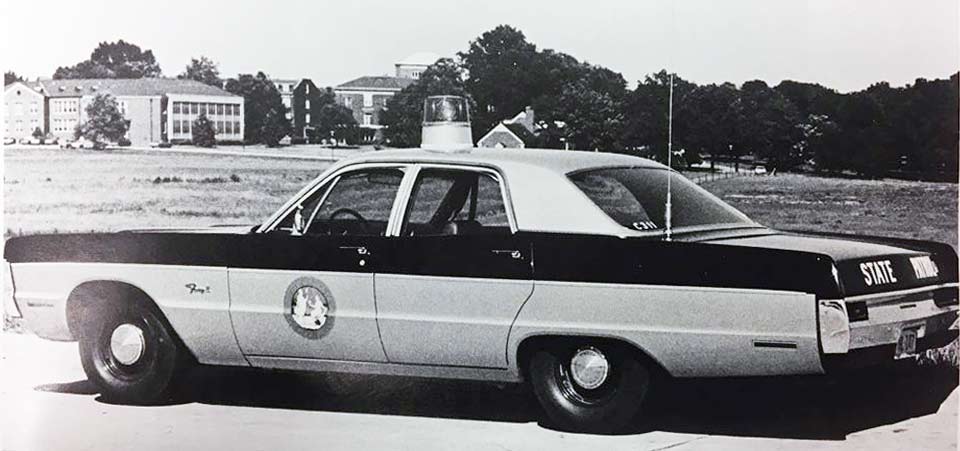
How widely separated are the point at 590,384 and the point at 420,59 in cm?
200

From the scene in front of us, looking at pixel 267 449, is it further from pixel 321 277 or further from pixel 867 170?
pixel 867 170

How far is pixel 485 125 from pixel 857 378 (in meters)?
2.10

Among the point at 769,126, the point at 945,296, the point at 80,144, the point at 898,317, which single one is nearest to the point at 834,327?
the point at 898,317

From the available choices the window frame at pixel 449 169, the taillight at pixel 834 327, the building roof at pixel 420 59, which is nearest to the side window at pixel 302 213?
the window frame at pixel 449 169

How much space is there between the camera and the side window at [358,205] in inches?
263

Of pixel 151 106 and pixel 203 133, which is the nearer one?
pixel 203 133

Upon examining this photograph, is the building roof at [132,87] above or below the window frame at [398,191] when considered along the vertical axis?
above

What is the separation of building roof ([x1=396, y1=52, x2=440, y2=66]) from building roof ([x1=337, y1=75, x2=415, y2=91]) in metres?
0.08

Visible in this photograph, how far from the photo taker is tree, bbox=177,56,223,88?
760 centimetres

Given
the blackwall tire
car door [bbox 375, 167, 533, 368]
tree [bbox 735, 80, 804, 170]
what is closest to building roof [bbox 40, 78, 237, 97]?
the blackwall tire

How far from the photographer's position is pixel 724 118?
689 centimetres

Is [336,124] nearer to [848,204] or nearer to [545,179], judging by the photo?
[545,179]

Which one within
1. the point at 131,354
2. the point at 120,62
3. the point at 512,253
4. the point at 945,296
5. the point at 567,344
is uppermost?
the point at 120,62

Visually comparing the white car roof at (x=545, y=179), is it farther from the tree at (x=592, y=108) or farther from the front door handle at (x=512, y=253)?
the tree at (x=592, y=108)
